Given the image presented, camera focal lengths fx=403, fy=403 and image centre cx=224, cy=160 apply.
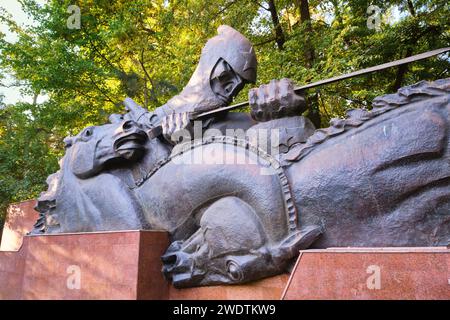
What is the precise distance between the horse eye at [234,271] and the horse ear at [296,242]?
0.33m

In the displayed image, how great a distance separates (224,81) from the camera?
175 inches

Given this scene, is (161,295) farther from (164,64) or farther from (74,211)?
(164,64)

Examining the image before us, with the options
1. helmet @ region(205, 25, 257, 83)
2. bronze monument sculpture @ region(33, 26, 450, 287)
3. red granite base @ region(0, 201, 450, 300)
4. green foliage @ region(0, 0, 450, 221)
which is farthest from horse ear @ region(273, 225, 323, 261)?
green foliage @ region(0, 0, 450, 221)

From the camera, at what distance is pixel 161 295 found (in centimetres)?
365

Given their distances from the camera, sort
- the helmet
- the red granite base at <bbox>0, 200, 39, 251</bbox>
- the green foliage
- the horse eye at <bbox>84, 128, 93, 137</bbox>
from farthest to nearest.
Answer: the green foliage → the red granite base at <bbox>0, 200, 39, 251</bbox> → the horse eye at <bbox>84, 128, 93, 137</bbox> → the helmet

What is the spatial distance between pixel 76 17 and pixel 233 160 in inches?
335

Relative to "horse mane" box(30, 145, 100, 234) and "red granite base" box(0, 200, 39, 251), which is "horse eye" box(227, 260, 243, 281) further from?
"red granite base" box(0, 200, 39, 251)

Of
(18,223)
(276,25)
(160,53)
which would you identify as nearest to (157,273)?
(18,223)

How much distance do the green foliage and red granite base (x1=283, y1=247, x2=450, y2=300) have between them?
20.0 feet

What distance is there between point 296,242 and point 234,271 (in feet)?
1.86

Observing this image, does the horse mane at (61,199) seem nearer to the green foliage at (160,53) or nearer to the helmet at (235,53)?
the helmet at (235,53)

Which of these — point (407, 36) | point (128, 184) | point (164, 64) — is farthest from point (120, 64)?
point (128, 184)

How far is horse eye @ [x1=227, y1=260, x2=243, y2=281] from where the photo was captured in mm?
3242
